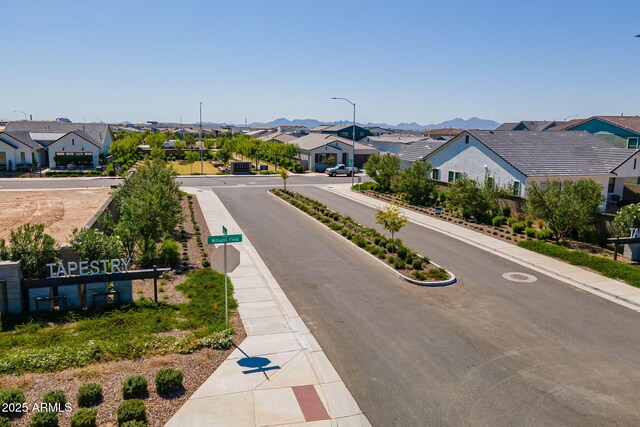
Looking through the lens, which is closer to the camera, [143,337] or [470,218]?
[143,337]

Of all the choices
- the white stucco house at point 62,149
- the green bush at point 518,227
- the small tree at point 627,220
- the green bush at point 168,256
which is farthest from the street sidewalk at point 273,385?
the white stucco house at point 62,149

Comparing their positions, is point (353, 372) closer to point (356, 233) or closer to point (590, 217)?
point (356, 233)

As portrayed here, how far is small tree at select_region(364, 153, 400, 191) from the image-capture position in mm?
44338

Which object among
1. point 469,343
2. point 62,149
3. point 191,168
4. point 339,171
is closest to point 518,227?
point 469,343

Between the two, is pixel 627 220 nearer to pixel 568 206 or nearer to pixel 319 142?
pixel 568 206

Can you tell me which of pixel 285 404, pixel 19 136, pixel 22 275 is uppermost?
pixel 19 136

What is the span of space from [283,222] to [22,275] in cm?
1773

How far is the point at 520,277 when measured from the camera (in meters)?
20.4

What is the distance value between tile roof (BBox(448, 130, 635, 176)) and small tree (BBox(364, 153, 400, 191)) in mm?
8175

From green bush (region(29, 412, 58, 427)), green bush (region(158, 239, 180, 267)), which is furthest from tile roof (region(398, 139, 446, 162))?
green bush (region(29, 412, 58, 427))

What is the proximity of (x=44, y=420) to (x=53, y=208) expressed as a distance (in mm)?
29839

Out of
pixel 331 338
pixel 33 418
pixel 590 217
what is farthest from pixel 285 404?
pixel 590 217

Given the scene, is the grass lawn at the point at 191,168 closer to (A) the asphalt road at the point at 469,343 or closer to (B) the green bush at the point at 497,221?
(B) the green bush at the point at 497,221

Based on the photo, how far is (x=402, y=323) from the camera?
1511 cm
